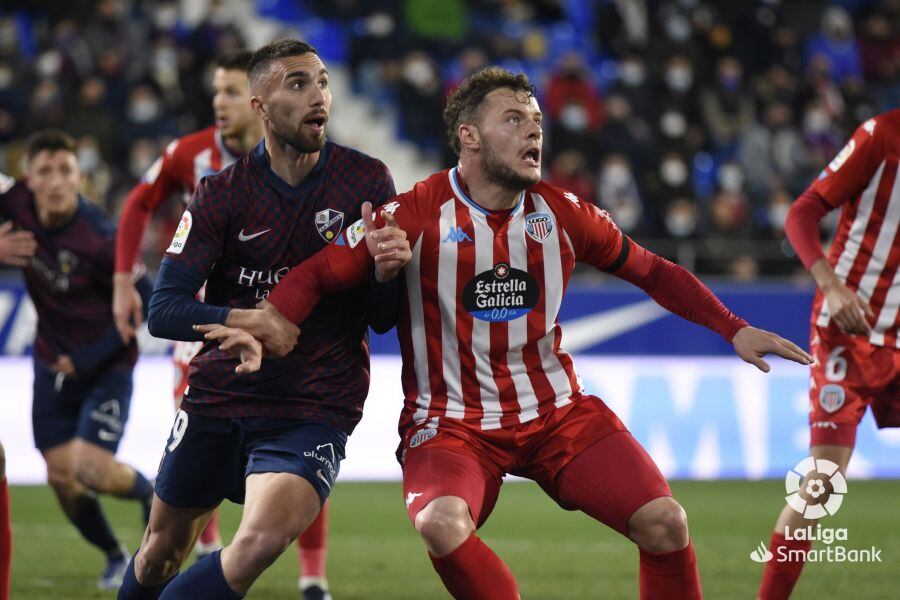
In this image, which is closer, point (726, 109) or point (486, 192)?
point (486, 192)

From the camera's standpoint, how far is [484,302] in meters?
5.04

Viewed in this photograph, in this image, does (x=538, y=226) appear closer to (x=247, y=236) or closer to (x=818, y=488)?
(x=247, y=236)

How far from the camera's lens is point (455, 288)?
5047 millimetres

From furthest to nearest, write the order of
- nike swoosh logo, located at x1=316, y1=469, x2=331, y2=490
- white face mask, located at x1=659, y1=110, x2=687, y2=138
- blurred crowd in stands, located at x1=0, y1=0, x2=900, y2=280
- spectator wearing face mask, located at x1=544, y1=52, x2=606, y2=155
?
white face mask, located at x1=659, y1=110, x2=687, y2=138, spectator wearing face mask, located at x1=544, y1=52, x2=606, y2=155, blurred crowd in stands, located at x1=0, y1=0, x2=900, y2=280, nike swoosh logo, located at x1=316, y1=469, x2=331, y2=490

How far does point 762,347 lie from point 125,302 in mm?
3620

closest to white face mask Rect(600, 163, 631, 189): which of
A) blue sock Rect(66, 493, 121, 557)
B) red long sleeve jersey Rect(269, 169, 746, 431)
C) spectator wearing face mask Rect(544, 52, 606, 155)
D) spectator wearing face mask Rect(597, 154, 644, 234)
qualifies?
spectator wearing face mask Rect(597, 154, 644, 234)

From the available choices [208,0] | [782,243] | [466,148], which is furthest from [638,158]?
[466,148]

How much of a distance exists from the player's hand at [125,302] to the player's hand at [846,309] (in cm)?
359

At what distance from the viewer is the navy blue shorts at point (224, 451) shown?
4766 millimetres

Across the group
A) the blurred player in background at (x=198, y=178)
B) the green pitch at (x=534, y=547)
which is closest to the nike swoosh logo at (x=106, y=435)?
the blurred player in background at (x=198, y=178)

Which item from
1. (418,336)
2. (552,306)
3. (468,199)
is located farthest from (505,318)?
(468,199)

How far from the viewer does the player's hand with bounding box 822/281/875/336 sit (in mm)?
5648

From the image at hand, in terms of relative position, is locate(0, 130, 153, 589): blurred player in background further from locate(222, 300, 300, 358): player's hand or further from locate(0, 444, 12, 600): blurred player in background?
locate(222, 300, 300, 358): player's hand

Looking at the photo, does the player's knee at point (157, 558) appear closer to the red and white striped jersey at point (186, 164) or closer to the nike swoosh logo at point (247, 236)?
the nike swoosh logo at point (247, 236)
